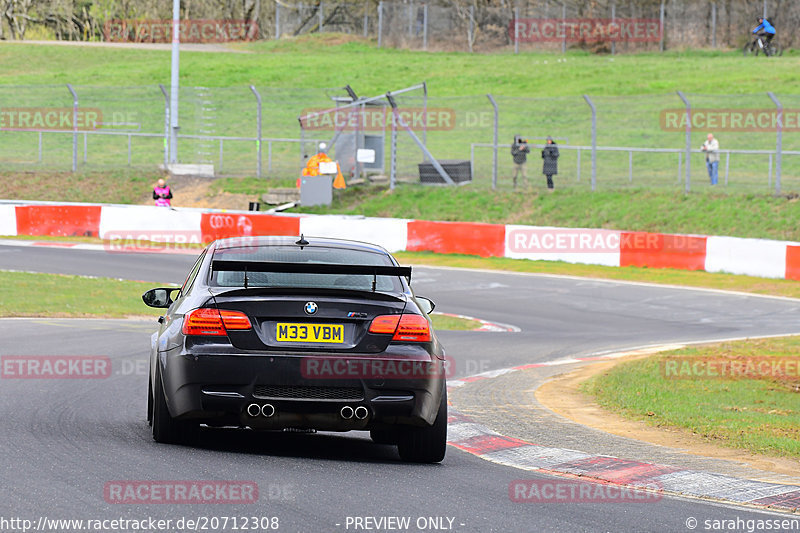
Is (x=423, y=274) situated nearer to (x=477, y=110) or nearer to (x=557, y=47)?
(x=477, y=110)

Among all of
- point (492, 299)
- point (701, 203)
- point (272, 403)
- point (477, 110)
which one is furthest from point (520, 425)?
point (477, 110)

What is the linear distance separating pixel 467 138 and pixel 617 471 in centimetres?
3535

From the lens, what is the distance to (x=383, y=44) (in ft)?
212

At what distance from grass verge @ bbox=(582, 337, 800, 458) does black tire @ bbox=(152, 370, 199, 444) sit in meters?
3.89

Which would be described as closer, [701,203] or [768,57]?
[701,203]

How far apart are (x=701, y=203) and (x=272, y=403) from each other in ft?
75.9

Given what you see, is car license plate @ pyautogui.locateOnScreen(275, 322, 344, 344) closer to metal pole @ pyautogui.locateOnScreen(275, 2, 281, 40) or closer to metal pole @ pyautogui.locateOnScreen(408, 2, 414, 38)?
metal pole @ pyautogui.locateOnScreen(408, 2, 414, 38)

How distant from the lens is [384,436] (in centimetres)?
796
